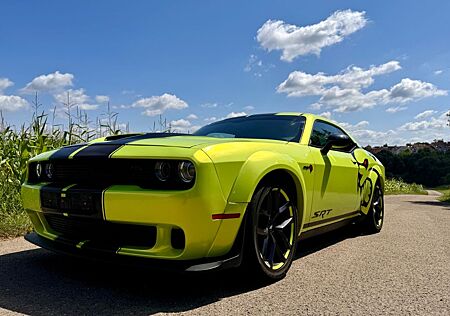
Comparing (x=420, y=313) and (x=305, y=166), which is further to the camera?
(x=305, y=166)

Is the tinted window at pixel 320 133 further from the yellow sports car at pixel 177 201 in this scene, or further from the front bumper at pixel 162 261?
the front bumper at pixel 162 261

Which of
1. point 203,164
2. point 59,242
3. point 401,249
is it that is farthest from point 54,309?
point 401,249

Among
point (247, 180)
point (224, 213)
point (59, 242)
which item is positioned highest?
point (247, 180)

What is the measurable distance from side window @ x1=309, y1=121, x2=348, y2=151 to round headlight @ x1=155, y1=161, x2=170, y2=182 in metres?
1.77

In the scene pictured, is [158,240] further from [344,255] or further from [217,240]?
[344,255]

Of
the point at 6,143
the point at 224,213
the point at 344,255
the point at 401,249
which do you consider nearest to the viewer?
the point at 224,213

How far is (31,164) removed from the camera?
3381 millimetres

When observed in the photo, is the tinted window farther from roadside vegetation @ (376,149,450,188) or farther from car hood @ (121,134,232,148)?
roadside vegetation @ (376,149,450,188)

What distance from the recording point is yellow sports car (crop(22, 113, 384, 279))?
2.50 metres

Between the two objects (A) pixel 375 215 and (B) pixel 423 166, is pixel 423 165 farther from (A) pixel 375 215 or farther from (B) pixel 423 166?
(A) pixel 375 215

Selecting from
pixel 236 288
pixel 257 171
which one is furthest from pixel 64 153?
pixel 236 288

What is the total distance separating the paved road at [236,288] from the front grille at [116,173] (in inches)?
28.5

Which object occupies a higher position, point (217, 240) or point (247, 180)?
point (247, 180)

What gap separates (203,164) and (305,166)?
1285mm
